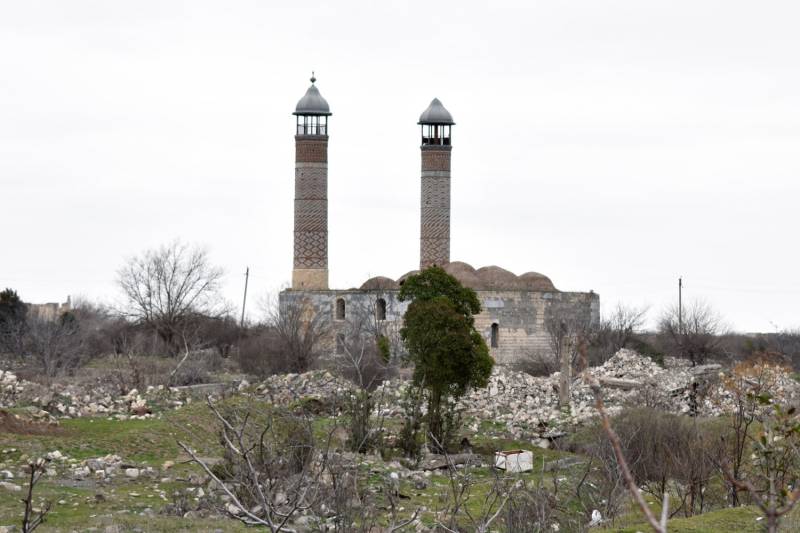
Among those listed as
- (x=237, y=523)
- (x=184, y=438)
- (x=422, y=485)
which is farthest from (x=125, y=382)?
(x=237, y=523)

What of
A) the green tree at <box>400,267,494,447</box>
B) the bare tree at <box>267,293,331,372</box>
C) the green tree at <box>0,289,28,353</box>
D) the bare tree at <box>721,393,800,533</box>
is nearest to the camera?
the bare tree at <box>721,393,800,533</box>

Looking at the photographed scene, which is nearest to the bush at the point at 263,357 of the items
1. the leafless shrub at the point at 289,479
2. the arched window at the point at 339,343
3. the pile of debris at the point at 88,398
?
the arched window at the point at 339,343

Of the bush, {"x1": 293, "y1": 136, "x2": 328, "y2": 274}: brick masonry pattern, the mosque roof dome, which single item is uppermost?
{"x1": 293, "y1": 136, "x2": 328, "y2": 274}: brick masonry pattern

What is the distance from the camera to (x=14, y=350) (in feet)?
112

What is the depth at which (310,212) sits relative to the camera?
4025 centimetres

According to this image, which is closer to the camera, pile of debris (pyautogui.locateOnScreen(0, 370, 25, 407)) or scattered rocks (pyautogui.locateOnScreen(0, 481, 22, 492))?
scattered rocks (pyautogui.locateOnScreen(0, 481, 22, 492))

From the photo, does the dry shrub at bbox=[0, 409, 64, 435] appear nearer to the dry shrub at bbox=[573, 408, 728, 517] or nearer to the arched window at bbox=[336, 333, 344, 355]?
the dry shrub at bbox=[573, 408, 728, 517]

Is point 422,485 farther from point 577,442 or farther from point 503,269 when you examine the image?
point 503,269

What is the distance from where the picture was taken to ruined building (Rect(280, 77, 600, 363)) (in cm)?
3797

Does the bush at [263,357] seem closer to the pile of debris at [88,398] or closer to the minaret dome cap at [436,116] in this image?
the pile of debris at [88,398]

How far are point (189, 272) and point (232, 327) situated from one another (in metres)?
2.42

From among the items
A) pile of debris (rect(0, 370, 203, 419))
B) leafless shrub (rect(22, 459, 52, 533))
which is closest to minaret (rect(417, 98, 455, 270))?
pile of debris (rect(0, 370, 203, 419))

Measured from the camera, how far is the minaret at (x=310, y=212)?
40.2 m

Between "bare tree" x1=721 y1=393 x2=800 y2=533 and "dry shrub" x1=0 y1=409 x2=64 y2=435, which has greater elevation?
"bare tree" x1=721 y1=393 x2=800 y2=533
